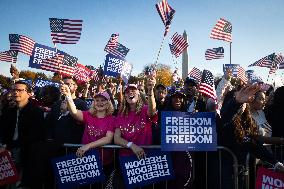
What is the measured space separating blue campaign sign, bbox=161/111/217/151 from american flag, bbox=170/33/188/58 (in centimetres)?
1008

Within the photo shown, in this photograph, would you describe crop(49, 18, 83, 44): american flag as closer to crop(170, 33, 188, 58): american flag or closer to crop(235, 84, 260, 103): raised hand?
crop(235, 84, 260, 103): raised hand

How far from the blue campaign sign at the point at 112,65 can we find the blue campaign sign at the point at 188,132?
4.14 meters

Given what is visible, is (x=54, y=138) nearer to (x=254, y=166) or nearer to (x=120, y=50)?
(x=254, y=166)

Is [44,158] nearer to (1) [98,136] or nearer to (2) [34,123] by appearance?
(2) [34,123]

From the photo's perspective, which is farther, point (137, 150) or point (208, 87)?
point (208, 87)

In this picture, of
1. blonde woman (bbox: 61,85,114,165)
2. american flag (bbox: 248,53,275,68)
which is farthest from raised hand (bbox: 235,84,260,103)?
american flag (bbox: 248,53,275,68)

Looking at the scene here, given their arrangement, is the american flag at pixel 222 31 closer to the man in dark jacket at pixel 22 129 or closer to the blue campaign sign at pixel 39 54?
the blue campaign sign at pixel 39 54

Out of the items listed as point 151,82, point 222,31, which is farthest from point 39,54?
point 222,31

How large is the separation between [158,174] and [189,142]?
66 cm

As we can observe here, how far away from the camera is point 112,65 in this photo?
8320mm

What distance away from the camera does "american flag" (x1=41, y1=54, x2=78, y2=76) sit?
6807 millimetres

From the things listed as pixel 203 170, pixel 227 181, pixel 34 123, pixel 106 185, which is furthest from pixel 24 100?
pixel 227 181

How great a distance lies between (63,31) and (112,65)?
1536mm

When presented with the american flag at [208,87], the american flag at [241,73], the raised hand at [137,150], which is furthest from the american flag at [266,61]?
the raised hand at [137,150]
